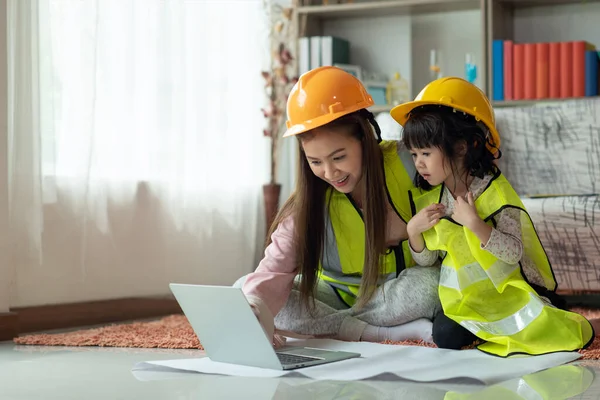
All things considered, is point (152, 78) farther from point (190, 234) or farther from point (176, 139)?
point (190, 234)

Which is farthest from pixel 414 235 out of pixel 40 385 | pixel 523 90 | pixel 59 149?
→ pixel 523 90

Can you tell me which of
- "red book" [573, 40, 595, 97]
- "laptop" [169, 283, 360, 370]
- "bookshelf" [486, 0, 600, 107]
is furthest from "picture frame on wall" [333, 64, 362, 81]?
"laptop" [169, 283, 360, 370]

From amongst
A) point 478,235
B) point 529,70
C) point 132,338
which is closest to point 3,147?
point 132,338

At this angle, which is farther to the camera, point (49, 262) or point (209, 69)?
point (209, 69)

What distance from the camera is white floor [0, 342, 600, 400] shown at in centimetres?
162

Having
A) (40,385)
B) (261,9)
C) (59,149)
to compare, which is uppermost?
(261,9)

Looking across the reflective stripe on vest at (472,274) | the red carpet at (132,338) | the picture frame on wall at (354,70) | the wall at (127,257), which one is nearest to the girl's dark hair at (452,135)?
the reflective stripe on vest at (472,274)

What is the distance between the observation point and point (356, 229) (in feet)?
7.59

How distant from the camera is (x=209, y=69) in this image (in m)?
3.86

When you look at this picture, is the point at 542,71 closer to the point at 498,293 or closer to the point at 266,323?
the point at 498,293

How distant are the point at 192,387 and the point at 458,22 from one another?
3245 millimetres

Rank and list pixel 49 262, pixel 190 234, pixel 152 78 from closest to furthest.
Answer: pixel 49 262
pixel 152 78
pixel 190 234

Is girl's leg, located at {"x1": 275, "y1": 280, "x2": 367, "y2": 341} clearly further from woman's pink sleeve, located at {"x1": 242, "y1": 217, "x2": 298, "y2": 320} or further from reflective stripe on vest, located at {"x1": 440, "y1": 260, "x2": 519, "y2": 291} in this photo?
reflective stripe on vest, located at {"x1": 440, "y1": 260, "x2": 519, "y2": 291}

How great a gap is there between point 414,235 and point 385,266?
0.19m
